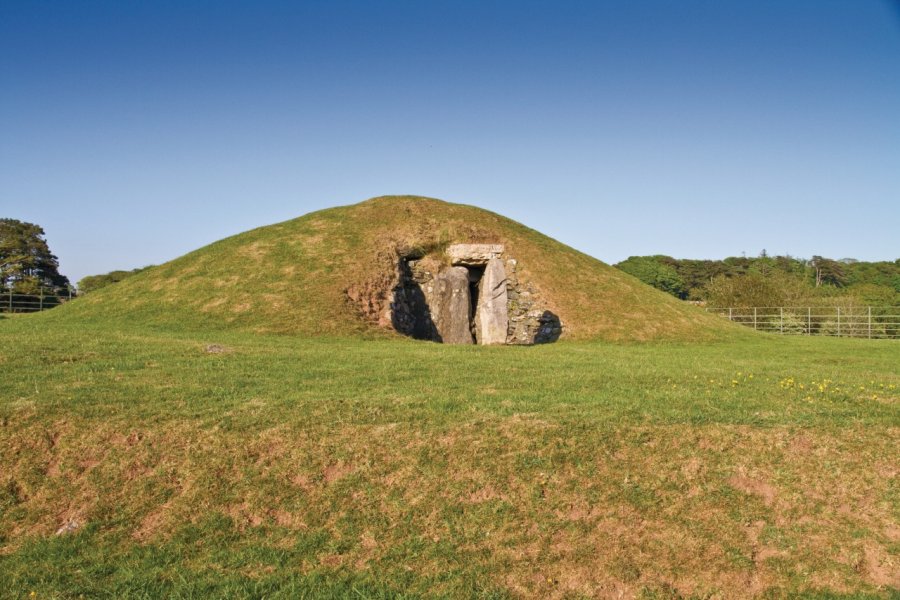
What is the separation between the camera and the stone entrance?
22094mm

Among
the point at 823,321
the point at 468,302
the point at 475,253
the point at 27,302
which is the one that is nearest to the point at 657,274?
the point at 823,321

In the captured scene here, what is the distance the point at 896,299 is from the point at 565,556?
58722 mm

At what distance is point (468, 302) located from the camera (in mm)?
22562

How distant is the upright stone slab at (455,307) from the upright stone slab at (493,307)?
58cm

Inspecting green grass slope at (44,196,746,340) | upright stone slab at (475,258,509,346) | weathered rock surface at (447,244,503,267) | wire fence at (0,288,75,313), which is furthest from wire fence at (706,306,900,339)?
wire fence at (0,288,75,313)

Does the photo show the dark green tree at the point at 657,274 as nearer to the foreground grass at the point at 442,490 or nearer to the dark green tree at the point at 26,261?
the dark green tree at the point at 26,261

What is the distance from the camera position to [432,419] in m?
8.18

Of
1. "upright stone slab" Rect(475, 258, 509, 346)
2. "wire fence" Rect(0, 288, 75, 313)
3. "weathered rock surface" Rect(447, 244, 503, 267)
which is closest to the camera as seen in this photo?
"upright stone slab" Rect(475, 258, 509, 346)

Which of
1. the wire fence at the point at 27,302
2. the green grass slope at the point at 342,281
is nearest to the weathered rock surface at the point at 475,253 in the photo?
the green grass slope at the point at 342,281

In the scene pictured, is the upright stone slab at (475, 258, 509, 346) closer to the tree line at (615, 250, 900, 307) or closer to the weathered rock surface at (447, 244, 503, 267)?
the weathered rock surface at (447, 244, 503, 267)

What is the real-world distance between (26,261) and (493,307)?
157ft

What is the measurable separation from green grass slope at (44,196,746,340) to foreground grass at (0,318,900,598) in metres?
12.6

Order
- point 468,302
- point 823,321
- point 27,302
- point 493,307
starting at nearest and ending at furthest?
point 493,307, point 468,302, point 823,321, point 27,302

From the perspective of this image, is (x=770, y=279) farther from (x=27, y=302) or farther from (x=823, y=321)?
(x=27, y=302)
